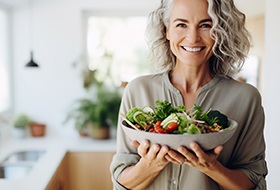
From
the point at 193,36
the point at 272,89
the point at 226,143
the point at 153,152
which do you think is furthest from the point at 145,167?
the point at 272,89

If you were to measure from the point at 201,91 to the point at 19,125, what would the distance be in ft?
7.94

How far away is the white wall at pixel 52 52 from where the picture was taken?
3.20 m

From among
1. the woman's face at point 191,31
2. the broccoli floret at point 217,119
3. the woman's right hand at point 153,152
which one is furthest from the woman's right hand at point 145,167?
the woman's face at point 191,31

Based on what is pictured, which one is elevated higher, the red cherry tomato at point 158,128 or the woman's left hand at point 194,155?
the red cherry tomato at point 158,128

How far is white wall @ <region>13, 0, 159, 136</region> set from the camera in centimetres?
320

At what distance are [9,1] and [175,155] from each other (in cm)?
257

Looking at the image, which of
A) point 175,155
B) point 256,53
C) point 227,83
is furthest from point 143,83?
point 256,53

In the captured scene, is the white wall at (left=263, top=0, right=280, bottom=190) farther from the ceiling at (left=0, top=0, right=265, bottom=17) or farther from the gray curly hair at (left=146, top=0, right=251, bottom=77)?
the gray curly hair at (left=146, top=0, right=251, bottom=77)

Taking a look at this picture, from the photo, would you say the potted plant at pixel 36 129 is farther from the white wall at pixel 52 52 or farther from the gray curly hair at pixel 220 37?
the gray curly hair at pixel 220 37

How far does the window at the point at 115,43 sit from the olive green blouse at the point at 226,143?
223 centimetres

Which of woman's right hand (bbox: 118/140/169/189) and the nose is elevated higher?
the nose

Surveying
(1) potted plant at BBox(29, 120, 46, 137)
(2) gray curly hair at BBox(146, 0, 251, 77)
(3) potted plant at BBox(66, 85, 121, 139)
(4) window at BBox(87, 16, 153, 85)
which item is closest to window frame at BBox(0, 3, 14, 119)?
(1) potted plant at BBox(29, 120, 46, 137)

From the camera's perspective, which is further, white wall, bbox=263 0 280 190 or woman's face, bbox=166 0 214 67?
white wall, bbox=263 0 280 190

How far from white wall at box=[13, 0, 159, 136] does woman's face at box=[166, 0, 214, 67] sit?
7.24 ft
